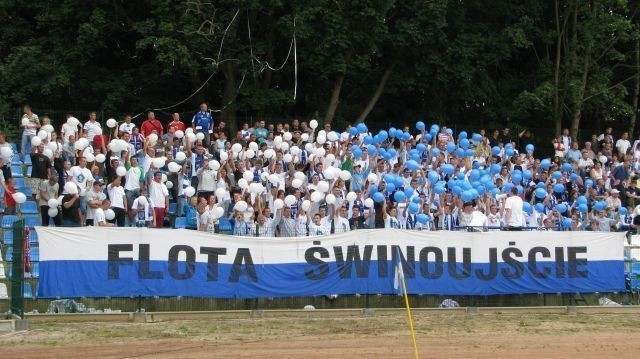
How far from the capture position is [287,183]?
26.1 m

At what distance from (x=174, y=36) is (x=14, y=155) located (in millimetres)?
8648

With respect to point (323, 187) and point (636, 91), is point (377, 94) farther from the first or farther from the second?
point (323, 187)

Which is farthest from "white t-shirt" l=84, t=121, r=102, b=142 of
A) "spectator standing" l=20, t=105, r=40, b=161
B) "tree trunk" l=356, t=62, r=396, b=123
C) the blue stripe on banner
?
"tree trunk" l=356, t=62, r=396, b=123

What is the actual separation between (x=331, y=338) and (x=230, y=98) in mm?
18484

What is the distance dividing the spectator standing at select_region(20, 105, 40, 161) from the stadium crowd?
3 centimetres

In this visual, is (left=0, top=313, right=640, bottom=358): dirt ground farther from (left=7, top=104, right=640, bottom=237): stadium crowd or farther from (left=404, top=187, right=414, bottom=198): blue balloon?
(left=404, top=187, right=414, bottom=198): blue balloon

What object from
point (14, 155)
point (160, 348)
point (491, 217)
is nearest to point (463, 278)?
point (491, 217)

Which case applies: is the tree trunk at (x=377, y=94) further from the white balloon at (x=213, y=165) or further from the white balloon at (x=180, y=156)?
the white balloon at (x=213, y=165)

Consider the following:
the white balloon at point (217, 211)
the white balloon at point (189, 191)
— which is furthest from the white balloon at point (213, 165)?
the white balloon at point (217, 211)

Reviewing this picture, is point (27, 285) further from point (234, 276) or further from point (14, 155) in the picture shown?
point (14, 155)

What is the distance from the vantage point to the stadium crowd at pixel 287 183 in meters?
23.3

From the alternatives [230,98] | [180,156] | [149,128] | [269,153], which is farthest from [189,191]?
[230,98]

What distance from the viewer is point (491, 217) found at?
83.7 feet

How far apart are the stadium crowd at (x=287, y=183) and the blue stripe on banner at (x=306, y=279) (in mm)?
1579
